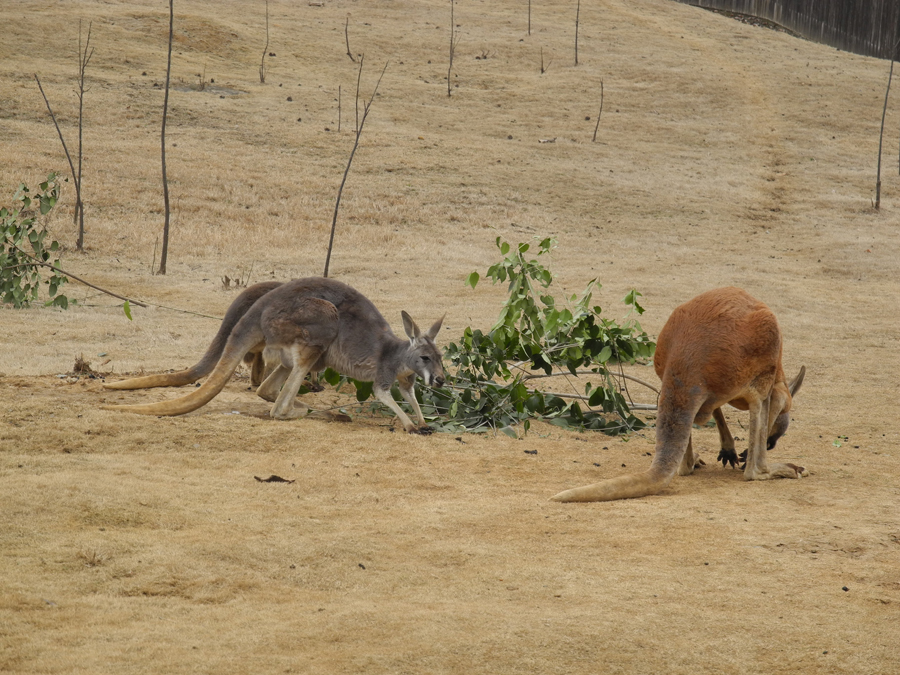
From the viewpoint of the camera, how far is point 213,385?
235 inches

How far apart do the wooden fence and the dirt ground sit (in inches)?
99.4

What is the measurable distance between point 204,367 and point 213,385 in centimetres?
47

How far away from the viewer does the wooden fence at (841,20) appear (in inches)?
1211

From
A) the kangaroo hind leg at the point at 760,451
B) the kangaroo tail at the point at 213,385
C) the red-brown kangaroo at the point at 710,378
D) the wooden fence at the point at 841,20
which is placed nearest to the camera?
the red-brown kangaroo at the point at 710,378

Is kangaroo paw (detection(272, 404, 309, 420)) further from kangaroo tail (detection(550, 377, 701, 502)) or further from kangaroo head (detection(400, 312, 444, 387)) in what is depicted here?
kangaroo tail (detection(550, 377, 701, 502))

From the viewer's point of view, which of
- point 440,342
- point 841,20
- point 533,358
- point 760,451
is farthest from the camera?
point 841,20

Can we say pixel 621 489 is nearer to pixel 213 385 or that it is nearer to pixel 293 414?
pixel 293 414

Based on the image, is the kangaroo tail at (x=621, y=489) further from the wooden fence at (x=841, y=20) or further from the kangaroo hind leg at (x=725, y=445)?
the wooden fence at (x=841, y=20)

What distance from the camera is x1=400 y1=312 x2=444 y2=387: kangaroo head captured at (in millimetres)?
6173

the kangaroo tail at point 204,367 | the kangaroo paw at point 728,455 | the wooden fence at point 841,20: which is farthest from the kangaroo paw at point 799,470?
the wooden fence at point 841,20

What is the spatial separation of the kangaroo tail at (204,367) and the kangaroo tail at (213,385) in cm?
26

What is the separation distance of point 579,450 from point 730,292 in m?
1.45

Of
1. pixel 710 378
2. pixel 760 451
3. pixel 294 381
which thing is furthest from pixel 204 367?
pixel 760 451

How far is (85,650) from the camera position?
2965 millimetres
